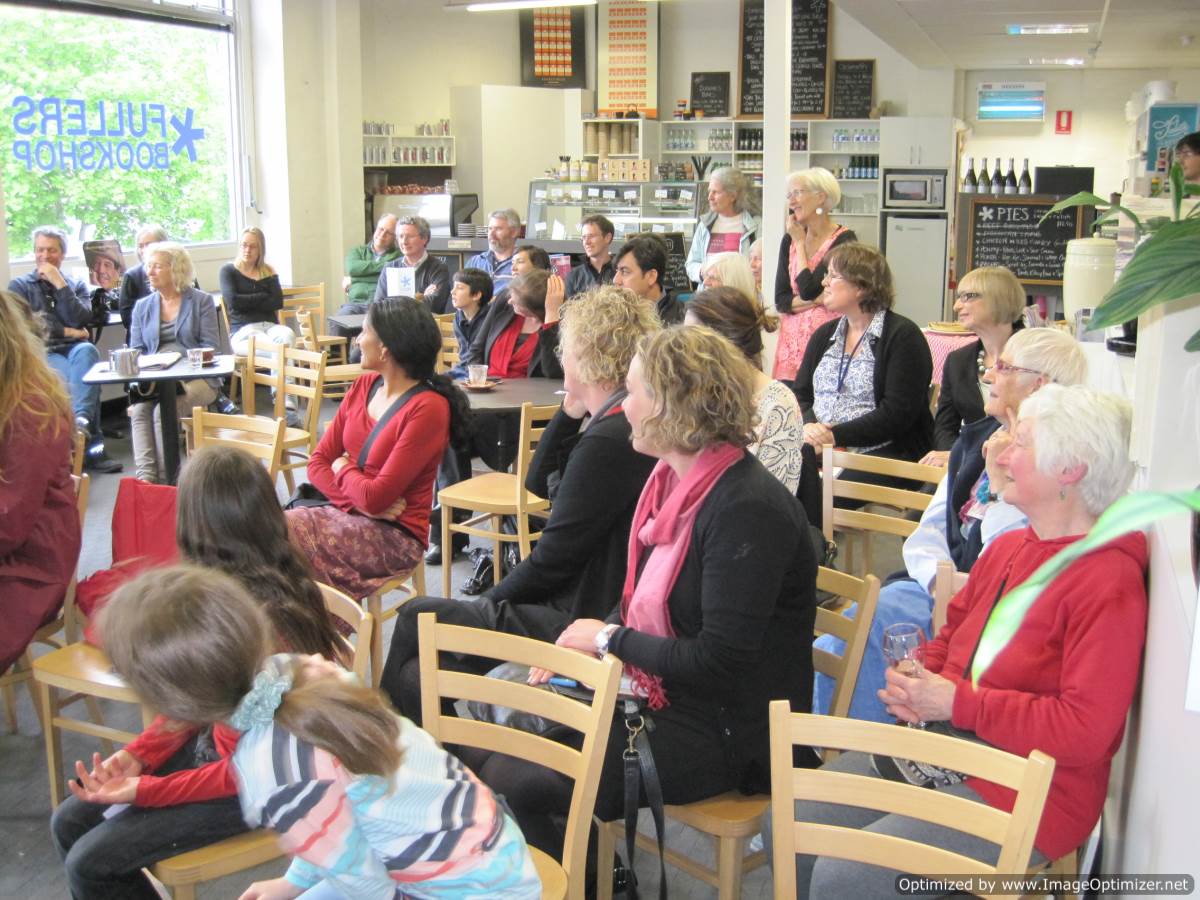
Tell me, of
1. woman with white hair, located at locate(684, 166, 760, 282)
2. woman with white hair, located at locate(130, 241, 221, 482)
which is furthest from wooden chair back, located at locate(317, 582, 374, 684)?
woman with white hair, located at locate(684, 166, 760, 282)

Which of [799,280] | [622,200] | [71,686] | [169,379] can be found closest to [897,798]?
[71,686]

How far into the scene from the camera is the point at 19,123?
796 centimetres

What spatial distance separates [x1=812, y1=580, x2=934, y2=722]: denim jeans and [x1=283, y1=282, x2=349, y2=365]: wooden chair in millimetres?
5053

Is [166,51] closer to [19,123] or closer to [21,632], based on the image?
[19,123]

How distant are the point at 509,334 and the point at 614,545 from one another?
3110 mm

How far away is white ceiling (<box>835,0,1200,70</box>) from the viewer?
22.2ft

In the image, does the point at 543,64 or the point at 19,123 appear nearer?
the point at 19,123

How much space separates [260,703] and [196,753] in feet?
2.54

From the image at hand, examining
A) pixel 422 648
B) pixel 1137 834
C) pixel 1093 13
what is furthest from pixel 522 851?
pixel 1093 13

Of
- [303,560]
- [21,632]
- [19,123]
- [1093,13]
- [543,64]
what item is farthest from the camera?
[543,64]

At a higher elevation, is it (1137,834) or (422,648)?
(422,648)

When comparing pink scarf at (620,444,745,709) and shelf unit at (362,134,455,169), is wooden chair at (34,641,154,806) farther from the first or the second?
shelf unit at (362,134,455,169)

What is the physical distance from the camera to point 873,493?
11.3ft

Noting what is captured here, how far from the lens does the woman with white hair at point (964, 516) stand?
277 cm
